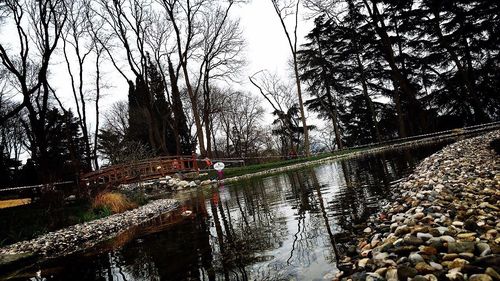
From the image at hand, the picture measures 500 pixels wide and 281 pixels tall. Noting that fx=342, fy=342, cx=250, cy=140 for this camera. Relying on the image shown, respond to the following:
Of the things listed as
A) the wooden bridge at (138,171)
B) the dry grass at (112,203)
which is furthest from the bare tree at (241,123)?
the dry grass at (112,203)

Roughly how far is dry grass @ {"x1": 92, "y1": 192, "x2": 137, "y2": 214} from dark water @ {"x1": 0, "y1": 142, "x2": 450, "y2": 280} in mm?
4532

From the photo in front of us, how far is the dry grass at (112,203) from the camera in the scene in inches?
477

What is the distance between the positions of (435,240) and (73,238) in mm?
8178

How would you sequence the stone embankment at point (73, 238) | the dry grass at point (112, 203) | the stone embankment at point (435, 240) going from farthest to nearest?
the dry grass at point (112, 203) → the stone embankment at point (73, 238) → the stone embankment at point (435, 240)

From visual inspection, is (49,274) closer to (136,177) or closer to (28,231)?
(28,231)

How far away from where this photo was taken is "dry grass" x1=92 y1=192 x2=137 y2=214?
12117 millimetres

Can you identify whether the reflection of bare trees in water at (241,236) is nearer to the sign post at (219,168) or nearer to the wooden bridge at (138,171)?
the sign post at (219,168)

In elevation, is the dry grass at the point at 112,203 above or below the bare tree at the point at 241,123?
below

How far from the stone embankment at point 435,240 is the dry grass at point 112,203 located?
9893mm

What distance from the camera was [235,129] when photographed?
50625 mm

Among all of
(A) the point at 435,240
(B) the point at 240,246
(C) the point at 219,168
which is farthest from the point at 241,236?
(C) the point at 219,168

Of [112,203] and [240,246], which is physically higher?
[112,203]

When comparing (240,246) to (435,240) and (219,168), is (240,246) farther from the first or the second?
(219,168)

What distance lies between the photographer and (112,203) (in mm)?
12305
